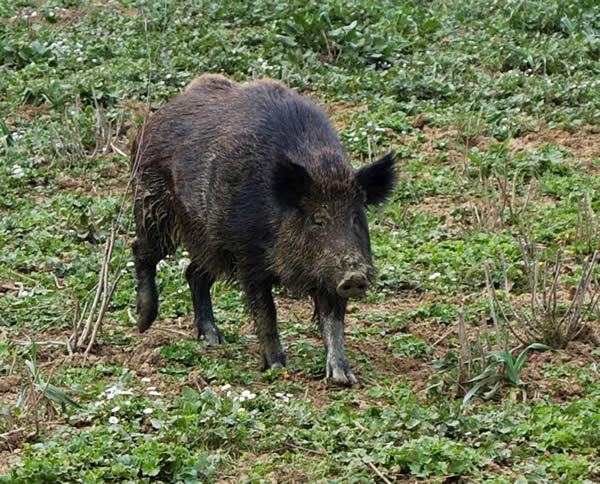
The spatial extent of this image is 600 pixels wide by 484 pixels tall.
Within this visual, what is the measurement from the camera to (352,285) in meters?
6.93

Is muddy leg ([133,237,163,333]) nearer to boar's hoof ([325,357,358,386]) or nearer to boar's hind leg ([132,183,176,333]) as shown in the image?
boar's hind leg ([132,183,176,333])

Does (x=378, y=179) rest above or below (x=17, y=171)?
above

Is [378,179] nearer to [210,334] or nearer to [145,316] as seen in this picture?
[210,334]

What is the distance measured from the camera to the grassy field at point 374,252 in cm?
571

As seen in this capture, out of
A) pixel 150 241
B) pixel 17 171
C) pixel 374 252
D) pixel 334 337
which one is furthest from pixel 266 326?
pixel 17 171

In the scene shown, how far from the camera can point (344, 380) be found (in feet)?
23.2

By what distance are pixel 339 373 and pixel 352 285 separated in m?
0.56

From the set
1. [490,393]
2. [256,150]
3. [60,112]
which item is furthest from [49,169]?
[490,393]

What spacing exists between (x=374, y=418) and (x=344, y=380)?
99 centimetres

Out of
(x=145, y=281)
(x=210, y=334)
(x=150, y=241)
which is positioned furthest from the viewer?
(x=150, y=241)

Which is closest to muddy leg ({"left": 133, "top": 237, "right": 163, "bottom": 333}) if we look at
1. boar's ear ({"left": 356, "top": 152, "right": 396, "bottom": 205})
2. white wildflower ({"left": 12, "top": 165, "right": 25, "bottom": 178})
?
boar's ear ({"left": 356, "top": 152, "right": 396, "bottom": 205})

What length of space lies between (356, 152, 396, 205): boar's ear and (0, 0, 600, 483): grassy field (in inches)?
31.5

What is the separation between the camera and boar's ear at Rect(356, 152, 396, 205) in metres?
7.38

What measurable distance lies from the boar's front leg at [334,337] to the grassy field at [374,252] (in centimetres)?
15
